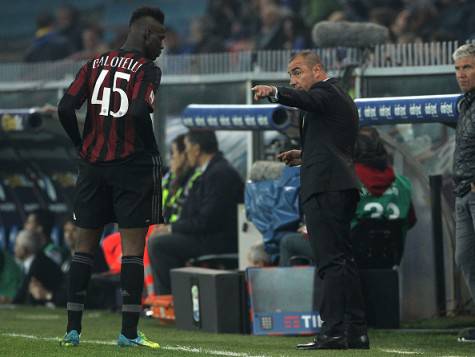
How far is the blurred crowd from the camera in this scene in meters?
15.2

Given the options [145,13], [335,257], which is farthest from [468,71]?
[145,13]

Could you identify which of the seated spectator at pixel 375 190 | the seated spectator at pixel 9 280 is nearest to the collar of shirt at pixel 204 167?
the seated spectator at pixel 375 190

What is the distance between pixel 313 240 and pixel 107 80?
5.08 ft

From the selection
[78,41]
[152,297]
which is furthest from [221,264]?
[78,41]

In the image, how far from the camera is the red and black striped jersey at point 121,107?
838 cm

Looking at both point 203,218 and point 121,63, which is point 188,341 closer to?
point 121,63

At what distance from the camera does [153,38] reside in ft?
28.2

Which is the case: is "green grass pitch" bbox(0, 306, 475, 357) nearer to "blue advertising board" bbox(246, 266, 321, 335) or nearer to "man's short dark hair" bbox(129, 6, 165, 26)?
"blue advertising board" bbox(246, 266, 321, 335)

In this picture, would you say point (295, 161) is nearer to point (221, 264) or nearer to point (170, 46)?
point (221, 264)

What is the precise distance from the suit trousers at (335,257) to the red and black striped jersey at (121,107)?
107cm

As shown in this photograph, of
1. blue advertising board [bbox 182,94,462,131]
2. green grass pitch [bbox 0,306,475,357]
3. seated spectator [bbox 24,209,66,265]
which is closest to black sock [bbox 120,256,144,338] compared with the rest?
green grass pitch [bbox 0,306,475,357]

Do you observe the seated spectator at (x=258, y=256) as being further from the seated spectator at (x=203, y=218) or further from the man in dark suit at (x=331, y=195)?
the man in dark suit at (x=331, y=195)

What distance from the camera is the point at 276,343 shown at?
372 inches

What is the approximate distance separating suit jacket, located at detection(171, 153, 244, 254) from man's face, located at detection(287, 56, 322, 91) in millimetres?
3624
